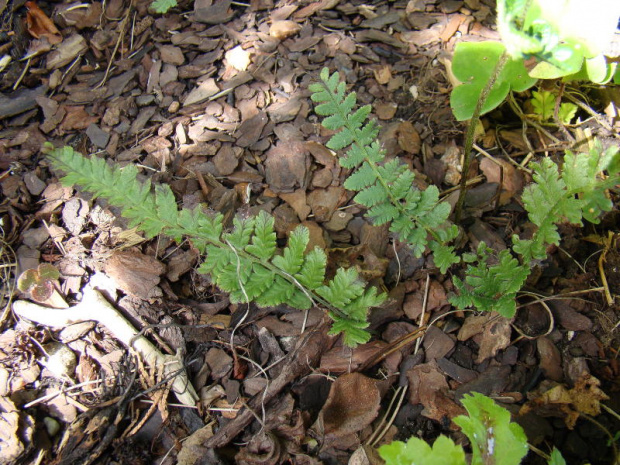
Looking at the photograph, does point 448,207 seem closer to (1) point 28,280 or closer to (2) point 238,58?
(2) point 238,58

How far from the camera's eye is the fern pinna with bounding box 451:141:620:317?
1499mm

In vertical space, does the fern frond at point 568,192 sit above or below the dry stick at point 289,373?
above

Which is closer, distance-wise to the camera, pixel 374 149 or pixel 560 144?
pixel 374 149

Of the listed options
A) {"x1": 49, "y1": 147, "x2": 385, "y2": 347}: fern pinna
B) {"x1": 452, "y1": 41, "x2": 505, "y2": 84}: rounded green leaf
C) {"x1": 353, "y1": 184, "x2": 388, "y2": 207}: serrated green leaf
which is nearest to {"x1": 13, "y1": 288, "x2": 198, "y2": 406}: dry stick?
{"x1": 49, "y1": 147, "x2": 385, "y2": 347}: fern pinna

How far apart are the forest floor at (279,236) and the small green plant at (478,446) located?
34 centimetres

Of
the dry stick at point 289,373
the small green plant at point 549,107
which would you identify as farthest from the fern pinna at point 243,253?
the small green plant at point 549,107

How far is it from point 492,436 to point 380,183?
0.90 meters

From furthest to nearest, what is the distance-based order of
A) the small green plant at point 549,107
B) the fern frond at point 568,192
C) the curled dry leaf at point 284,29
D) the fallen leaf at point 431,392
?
the curled dry leaf at point 284,29 < the small green plant at point 549,107 < the fallen leaf at point 431,392 < the fern frond at point 568,192

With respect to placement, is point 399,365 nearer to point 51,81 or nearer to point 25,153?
point 25,153

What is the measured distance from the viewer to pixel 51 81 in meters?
2.54

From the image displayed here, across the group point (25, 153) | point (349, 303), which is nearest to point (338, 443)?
point (349, 303)

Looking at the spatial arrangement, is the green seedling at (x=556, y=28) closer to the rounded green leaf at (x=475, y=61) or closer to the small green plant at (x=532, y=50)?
the small green plant at (x=532, y=50)

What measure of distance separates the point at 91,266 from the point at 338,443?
1.22 meters

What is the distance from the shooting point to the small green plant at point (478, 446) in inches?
50.3
